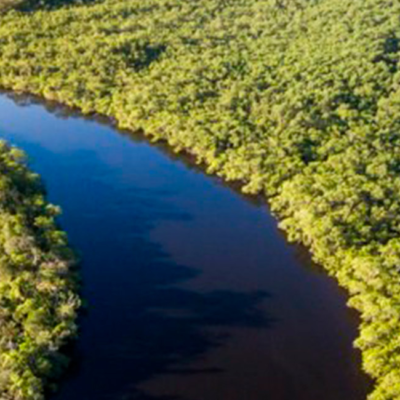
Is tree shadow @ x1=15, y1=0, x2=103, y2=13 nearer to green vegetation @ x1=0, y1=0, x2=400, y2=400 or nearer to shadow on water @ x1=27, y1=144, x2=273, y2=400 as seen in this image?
green vegetation @ x1=0, y1=0, x2=400, y2=400

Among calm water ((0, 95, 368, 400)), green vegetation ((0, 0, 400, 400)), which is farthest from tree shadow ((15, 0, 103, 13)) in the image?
calm water ((0, 95, 368, 400))

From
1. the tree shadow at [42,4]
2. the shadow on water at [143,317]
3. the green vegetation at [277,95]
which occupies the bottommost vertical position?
the shadow on water at [143,317]

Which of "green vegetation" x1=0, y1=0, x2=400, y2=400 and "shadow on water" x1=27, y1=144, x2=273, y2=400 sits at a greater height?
"green vegetation" x1=0, y1=0, x2=400, y2=400

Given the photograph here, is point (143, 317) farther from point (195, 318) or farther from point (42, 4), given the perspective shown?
point (42, 4)

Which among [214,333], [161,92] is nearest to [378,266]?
[214,333]

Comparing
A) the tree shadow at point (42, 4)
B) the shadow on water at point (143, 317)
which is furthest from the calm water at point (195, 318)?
the tree shadow at point (42, 4)

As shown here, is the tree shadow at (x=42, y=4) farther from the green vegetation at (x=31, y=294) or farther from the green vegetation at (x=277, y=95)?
the green vegetation at (x=31, y=294)

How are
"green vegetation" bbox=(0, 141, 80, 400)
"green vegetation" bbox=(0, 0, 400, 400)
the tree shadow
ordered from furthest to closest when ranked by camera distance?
the tree shadow < "green vegetation" bbox=(0, 0, 400, 400) < "green vegetation" bbox=(0, 141, 80, 400)
